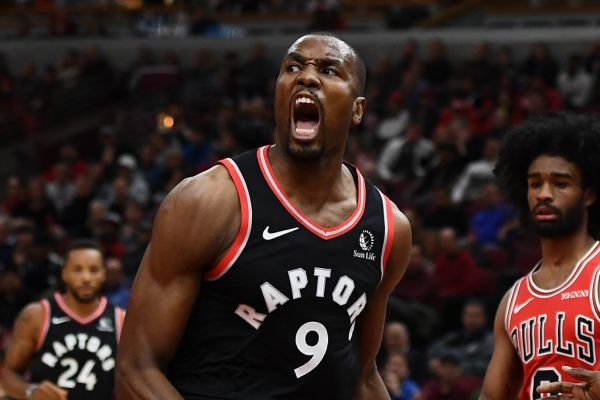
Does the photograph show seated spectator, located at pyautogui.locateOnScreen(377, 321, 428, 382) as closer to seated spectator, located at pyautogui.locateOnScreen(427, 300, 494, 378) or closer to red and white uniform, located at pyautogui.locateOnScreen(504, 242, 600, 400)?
seated spectator, located at pyautogui.locateOnScreen(427, 300, 494, 378)

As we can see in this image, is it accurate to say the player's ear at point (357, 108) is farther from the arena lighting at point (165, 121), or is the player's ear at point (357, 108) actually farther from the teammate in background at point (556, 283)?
the arena lighting at point (165, 121)

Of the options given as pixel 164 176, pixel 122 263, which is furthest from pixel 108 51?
pixel 122 263

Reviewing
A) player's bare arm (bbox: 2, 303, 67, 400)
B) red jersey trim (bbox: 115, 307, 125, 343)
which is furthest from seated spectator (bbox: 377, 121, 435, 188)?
player's bare arm (bbox: 2, 303, 67, 400)

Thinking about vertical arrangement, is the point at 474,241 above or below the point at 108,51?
below

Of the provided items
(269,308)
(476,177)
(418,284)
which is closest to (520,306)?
(269,308)

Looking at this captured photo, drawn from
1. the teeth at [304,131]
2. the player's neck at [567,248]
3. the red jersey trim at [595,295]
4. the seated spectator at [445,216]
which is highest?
the teeth at [304,131]

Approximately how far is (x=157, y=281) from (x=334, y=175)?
75 cm

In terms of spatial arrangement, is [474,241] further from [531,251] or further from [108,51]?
[108,51]

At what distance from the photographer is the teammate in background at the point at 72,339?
22.9 feet

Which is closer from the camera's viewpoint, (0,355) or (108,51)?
(0,355)

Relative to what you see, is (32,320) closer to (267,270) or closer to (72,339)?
(72,339)

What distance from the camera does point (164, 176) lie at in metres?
14.8

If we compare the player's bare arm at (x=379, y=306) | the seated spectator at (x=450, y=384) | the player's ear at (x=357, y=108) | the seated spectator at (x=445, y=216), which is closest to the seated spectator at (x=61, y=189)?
the seated spectator at (x=445, y=216)

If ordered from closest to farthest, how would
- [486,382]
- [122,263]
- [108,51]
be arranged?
[486,382] < [122,263] < [108,51]
